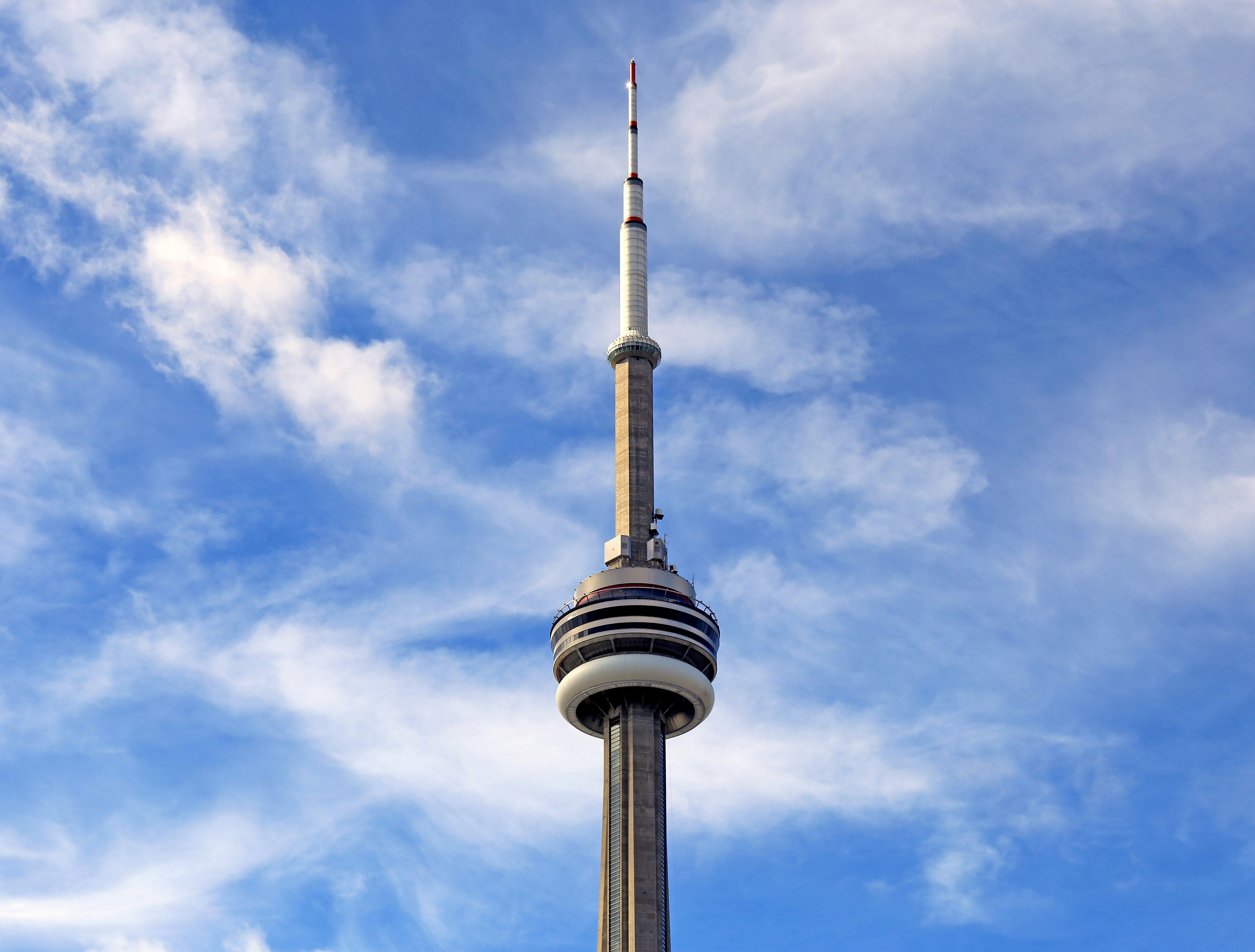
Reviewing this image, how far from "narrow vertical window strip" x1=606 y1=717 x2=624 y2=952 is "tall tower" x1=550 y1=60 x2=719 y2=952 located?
0.11 meters

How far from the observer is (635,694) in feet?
522

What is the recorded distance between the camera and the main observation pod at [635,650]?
15712 cm

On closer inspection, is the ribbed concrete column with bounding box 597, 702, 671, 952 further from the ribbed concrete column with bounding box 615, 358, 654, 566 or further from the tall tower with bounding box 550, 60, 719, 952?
the ribbed concrete column with bounding box 615, 358, 654, 566

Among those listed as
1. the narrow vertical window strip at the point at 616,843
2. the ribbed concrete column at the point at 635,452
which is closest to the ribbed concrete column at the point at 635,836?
the narrow vertical window strip at the point at 616,843

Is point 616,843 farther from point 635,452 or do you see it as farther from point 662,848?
point 635,452

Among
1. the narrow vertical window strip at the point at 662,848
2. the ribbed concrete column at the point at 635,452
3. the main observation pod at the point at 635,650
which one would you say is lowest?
the narrow vertical window strip at the point at 662,848

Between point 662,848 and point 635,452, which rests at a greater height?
point 635,452

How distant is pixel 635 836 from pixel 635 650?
55.3ft

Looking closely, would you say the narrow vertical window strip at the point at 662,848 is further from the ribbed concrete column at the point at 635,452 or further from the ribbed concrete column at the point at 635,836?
the ribbed concrete column at the point at 635,452

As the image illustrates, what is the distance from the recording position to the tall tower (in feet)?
495

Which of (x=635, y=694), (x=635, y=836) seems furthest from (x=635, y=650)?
(x=635, y=836)

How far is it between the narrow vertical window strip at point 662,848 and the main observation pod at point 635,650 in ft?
10.7

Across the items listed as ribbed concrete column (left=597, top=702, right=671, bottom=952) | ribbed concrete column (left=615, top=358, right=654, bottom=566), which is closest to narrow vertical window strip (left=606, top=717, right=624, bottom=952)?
ribbed concrete column (left=597, top=702, right=671, bottom=952)

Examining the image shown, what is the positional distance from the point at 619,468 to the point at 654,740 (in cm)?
3090
